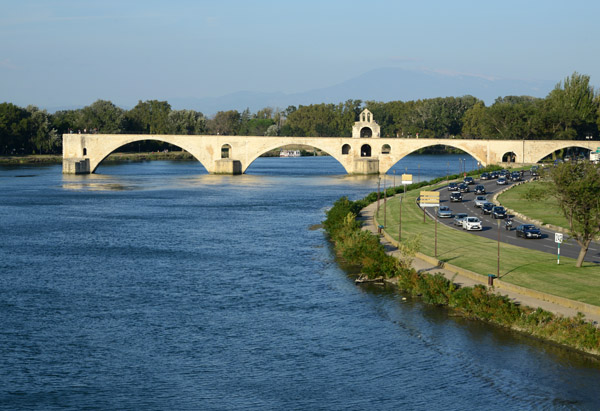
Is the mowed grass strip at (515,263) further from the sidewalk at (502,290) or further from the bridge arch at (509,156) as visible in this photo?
the bridge arch at (509,156)

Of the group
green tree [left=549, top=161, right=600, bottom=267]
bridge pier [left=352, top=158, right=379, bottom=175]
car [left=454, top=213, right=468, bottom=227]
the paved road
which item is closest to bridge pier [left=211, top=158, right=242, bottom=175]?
bridge pier [left=352, top=158, right=379, bottom=175]

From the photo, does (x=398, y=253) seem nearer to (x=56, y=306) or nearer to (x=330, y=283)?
(x=330, y=283)

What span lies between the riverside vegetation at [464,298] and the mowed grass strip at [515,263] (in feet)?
12.2

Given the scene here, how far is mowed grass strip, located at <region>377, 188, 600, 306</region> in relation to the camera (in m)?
48.4

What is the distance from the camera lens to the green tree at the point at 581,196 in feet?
174

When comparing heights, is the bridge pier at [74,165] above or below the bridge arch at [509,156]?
below

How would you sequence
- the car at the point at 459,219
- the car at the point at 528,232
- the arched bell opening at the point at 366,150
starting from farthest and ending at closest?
the arched bell opening at the point at 366,150, the car at the point at 459,219, the car at the point at 528,232

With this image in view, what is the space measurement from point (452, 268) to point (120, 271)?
85.2 feet

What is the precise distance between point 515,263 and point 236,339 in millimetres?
23048

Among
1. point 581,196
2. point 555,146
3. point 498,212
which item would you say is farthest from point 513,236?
point 555,146

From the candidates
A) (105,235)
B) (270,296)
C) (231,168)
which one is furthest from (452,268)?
(231,168)

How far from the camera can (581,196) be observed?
5319cm

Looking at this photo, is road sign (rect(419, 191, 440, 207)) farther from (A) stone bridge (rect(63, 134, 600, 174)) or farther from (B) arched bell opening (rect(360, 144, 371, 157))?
(B) arched bell opening (rect(360, 144, 371, 157))

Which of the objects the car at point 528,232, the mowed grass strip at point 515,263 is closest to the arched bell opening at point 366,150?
the mowed grass strip at point 515,263
